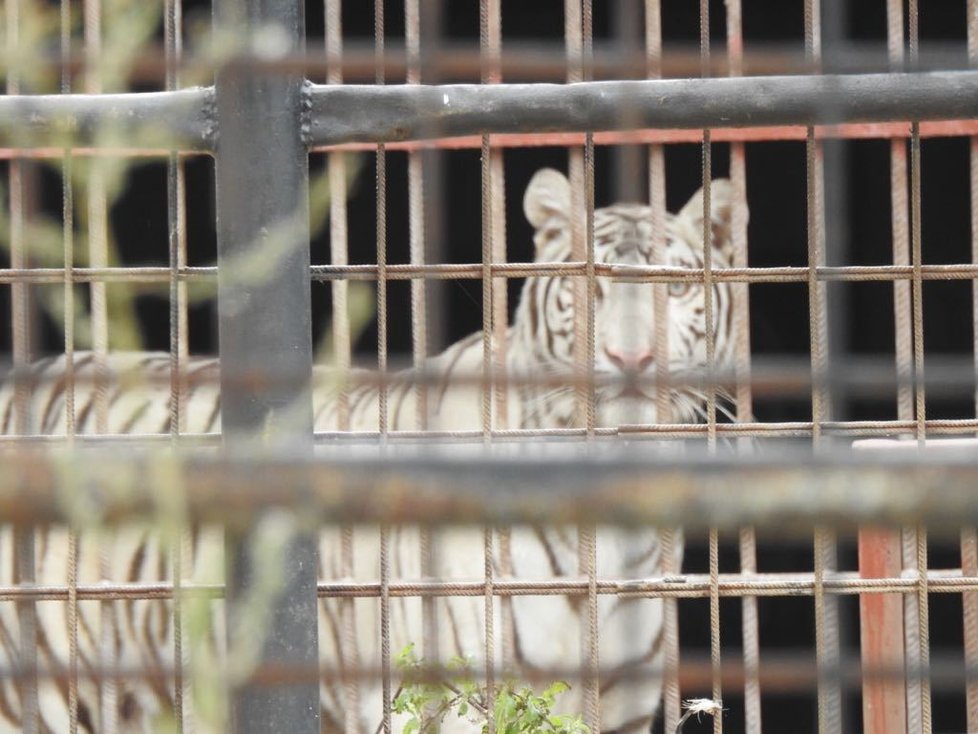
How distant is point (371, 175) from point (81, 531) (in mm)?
3651

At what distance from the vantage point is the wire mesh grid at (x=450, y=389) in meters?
0.61

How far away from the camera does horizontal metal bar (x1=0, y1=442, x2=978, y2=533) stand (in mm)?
601

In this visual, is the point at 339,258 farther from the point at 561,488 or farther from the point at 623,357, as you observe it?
the point at 561,488

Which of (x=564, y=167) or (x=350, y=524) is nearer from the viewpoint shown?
(x=350, y=524)

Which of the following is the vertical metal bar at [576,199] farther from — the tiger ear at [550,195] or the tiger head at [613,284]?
the tiger ear at [550,195]

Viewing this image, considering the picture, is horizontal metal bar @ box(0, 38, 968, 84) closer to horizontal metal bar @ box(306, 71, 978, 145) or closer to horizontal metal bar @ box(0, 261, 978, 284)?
horizontal metal bar @ box(306, 71, 978, 145)

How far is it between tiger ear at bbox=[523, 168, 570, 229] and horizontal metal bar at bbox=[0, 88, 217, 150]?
209cm

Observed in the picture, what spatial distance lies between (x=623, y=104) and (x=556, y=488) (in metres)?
1.00

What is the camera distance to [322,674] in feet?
3.27

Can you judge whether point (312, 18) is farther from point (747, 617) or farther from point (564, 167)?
point (747, 617)

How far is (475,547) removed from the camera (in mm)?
3316

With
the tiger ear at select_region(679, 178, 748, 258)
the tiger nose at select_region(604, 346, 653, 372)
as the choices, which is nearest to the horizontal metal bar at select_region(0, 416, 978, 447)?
the tiger nose at select_region(604, 346, 653, 372)

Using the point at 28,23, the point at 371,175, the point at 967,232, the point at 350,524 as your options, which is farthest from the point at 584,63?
the point at 967,232

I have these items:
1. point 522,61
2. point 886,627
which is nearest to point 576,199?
point 886,627
